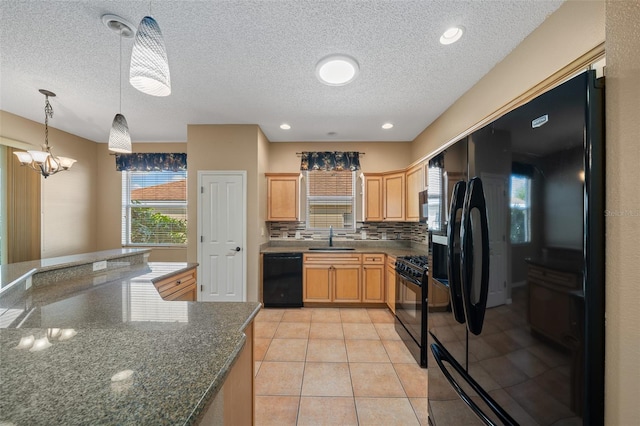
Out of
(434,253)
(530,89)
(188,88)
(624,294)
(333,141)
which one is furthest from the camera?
(333,141)

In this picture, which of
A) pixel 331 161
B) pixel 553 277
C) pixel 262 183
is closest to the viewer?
pixel 553 277

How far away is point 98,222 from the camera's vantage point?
4543 millimetres

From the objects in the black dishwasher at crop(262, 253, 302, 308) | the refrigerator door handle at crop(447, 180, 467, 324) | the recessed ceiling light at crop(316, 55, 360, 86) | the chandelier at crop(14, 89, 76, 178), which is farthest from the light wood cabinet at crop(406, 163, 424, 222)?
the chandelier at crop(14, 89, 76, 178)

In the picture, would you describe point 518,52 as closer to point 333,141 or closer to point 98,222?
point 333,141

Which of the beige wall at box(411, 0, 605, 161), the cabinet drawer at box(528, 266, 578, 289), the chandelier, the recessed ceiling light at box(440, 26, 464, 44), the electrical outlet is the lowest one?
the electrical outlet

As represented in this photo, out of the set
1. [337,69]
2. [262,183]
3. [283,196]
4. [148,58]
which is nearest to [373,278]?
[283,196]

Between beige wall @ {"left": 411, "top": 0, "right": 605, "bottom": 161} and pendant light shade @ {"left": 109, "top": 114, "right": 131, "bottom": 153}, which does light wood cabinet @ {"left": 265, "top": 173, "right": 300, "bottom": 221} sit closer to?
pendant light shade @ {"left": 109, "top": 114, "right": 131, "bottom": 153}

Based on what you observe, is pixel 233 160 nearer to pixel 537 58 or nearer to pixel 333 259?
pixel 333 259

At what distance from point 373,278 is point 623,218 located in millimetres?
3277

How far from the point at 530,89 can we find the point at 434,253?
4.77 ft

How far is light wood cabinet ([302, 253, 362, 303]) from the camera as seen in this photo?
3.76 metres

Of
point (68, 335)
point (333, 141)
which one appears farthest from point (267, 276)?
point (68, 335)

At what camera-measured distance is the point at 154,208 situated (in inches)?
180

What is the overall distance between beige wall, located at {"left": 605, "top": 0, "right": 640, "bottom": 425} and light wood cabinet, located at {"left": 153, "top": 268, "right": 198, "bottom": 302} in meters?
2.31
